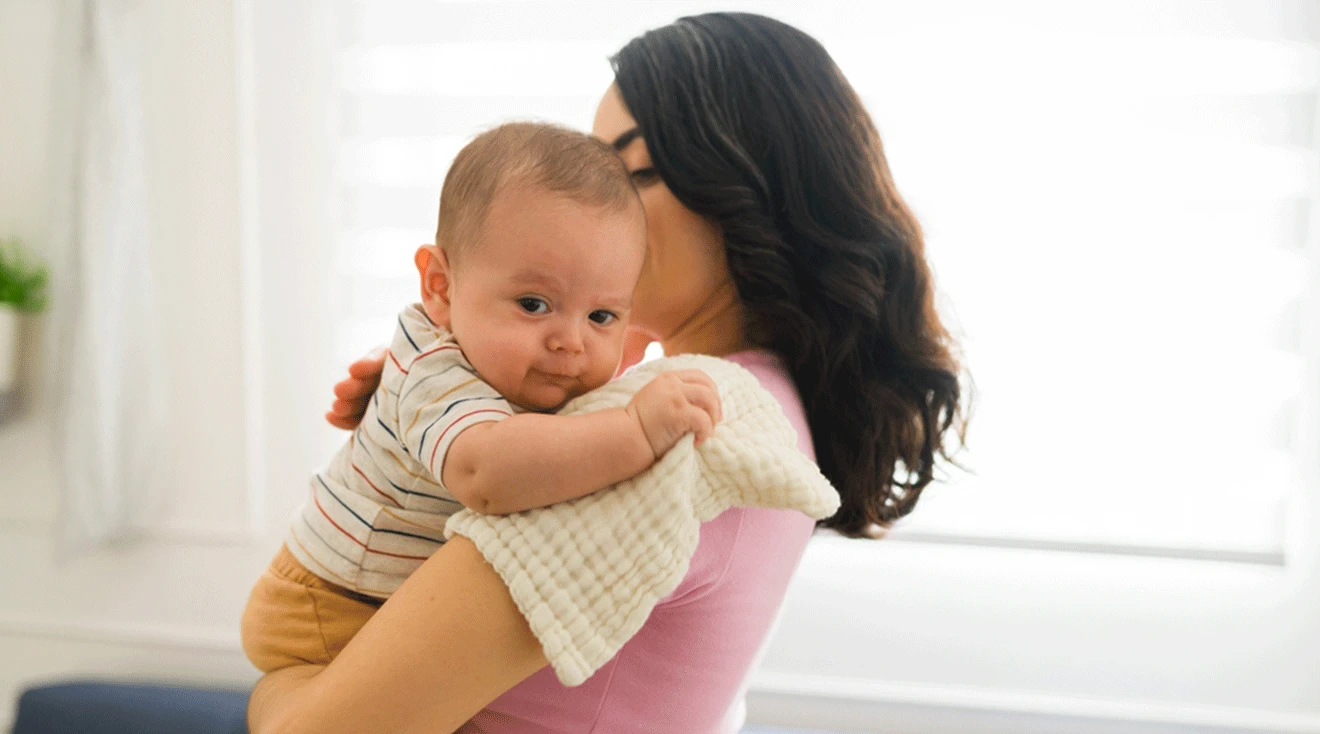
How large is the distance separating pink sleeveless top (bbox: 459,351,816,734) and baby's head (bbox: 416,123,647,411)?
195 millimetres

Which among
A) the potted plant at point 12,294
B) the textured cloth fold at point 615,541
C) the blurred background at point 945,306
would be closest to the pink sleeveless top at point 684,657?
the textured cloth fold at point 615,541

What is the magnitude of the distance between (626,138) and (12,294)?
2.00m

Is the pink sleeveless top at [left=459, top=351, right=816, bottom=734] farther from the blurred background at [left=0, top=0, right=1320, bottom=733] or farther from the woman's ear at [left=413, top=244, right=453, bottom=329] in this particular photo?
the blurred background at [left=0, top=0, right=1320, bottom=733]

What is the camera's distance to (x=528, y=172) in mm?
856

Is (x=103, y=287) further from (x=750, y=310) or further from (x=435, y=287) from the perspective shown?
(x=750, y=310)

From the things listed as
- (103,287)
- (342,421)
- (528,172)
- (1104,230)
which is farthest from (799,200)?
(103,287)

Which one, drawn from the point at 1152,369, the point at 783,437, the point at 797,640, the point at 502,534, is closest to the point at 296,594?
the point at 502,534

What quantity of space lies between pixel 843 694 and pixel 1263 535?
93 cm

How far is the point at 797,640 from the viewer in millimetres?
2293

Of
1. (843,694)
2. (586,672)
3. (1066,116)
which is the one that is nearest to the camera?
(586,672)

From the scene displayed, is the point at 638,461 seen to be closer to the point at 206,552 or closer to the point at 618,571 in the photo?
the point at 618,571

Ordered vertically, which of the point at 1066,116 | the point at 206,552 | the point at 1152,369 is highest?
the point at 1066,116

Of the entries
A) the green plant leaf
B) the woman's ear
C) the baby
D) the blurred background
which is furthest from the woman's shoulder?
the green plant leaf

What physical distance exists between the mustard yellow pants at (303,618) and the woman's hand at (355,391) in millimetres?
167
